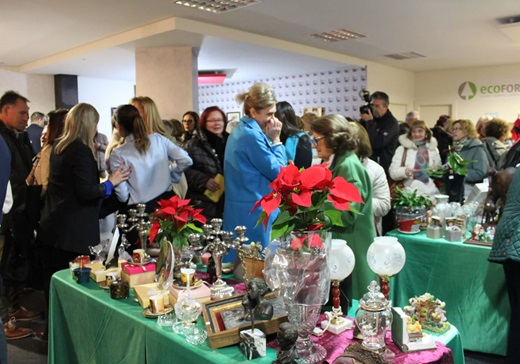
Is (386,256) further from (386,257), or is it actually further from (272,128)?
(272,128)

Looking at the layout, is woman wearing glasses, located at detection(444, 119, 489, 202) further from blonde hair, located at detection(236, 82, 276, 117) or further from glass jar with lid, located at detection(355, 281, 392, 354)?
glass jar with lid, located at detection(355, 281, 392, 354)

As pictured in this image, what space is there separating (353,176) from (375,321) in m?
1.08

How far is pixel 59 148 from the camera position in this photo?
2.67 meters

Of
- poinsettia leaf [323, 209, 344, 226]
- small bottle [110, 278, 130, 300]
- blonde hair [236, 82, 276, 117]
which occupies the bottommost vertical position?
small bottle [110, 278, 130, 300]

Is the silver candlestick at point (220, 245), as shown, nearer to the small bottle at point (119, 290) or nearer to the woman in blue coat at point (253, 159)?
the small bottle at point (119, 290)

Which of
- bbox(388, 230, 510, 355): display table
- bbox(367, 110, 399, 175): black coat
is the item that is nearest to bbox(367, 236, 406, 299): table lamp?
bbox(388, 230, 510, 355): display table

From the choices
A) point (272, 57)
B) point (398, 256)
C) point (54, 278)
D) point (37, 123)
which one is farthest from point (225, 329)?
point (272, 57)

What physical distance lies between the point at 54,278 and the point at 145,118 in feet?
4.06

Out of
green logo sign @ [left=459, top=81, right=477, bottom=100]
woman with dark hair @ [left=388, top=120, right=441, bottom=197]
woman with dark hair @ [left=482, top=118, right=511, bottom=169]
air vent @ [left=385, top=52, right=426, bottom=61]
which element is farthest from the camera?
green logo sign @ [left=459, top=81, right=477, bottom=100]

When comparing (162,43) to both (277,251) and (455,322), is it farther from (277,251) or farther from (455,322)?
(277,251)

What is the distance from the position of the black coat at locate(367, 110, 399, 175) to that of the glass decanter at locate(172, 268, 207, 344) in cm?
317

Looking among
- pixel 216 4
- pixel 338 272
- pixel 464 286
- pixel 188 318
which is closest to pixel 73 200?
pixel 188 318

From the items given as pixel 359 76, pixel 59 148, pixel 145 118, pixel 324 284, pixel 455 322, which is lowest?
pixel 455 322

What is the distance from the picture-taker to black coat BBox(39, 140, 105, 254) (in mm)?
2635
